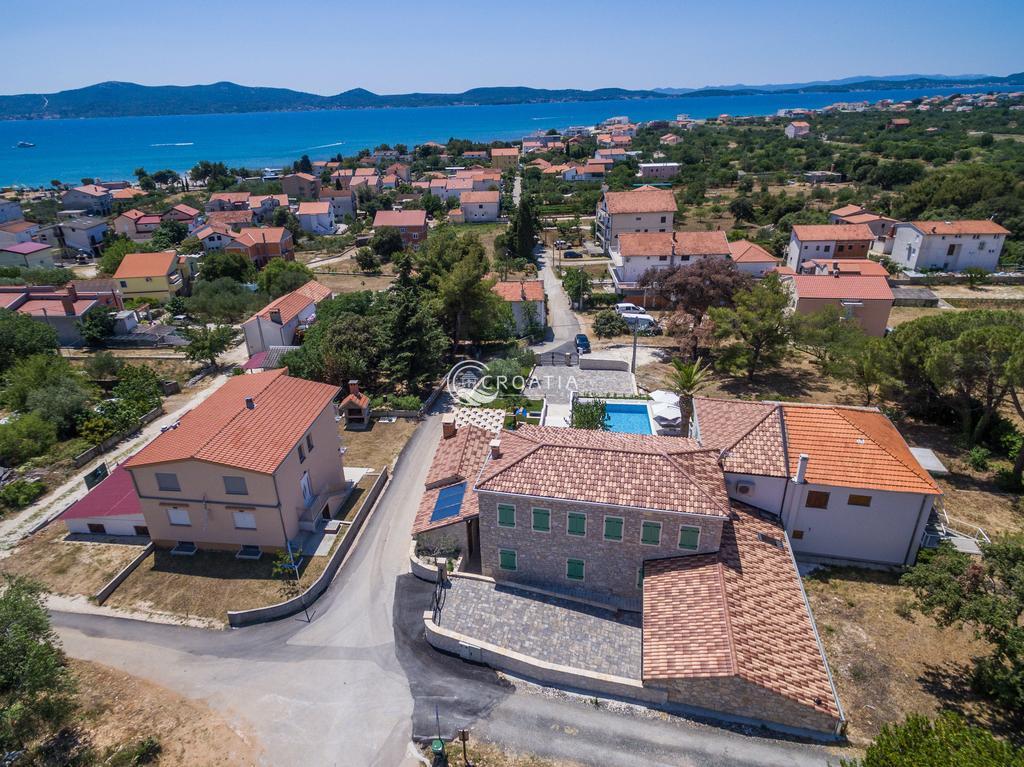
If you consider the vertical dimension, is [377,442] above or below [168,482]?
below

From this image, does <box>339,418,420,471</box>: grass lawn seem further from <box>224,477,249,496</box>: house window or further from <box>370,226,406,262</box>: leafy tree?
<box>370,226,406,262</box>: leafy tree

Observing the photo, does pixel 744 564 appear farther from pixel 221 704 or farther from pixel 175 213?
pixel 175 213

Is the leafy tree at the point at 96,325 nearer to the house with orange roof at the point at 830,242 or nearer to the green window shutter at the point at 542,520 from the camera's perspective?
the green window shutter at the point at 542,520

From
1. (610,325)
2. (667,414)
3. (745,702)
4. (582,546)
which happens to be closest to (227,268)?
(610,325)

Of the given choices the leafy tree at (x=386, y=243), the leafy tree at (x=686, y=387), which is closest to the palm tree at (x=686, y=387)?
the leafy tree at (x=686, y=387)

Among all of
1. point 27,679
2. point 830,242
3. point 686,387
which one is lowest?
point 27,679

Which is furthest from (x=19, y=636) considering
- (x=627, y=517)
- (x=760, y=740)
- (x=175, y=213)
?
(x=175, y=213)

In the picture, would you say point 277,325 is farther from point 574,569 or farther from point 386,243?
point 386,243
